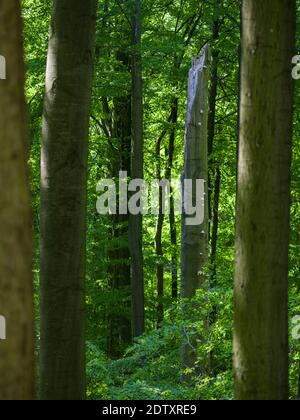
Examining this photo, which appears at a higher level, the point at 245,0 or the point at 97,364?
the point at 245,0

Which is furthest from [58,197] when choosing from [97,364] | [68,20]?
[97,364]

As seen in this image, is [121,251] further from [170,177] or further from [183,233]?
[183,233]

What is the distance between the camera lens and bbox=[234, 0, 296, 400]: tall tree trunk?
17.9 feet

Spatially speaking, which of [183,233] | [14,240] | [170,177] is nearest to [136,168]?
[183,233]

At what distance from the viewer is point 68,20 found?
733 cm

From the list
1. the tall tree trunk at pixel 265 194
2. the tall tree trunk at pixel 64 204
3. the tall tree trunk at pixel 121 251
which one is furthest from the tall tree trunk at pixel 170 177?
the tall tree trunk at pixel 265 194

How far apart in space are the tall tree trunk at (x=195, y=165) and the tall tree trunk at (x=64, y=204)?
579 cm

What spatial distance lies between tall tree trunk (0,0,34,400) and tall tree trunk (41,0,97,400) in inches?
88.8

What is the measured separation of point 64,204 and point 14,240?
7.84 feet

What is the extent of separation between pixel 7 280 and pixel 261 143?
195cm

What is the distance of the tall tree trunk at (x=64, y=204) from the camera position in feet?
23.7

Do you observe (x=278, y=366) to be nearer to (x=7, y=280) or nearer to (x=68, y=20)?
(x=7, y=280)

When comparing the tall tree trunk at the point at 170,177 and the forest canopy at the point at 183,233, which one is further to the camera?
the tall tree trunk at the point at 170,177

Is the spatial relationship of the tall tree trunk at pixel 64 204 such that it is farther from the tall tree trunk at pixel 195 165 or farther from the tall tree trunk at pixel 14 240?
the tall tree trunk at pixel 195 165
